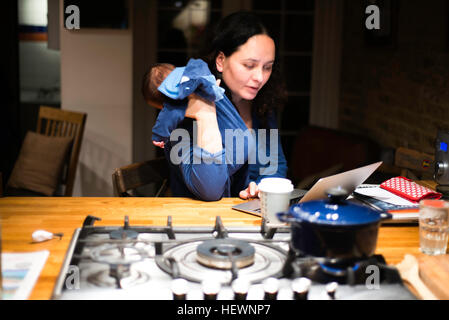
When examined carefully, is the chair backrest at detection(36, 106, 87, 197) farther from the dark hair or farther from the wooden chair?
the dark hair

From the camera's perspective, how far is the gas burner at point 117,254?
112 cm

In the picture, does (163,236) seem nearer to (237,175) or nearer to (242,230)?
(242,230)

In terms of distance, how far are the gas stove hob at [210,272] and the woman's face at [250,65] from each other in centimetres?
104

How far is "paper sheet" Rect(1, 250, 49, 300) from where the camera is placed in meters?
1.04

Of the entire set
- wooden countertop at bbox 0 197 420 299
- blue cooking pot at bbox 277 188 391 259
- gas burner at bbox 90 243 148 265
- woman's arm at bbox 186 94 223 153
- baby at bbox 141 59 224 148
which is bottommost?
wooden countertop at bbox 0 197 420 299

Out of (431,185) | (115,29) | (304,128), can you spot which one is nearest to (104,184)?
(115,29)

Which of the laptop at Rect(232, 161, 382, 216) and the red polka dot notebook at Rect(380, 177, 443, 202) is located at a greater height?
the laptop at Rect(232, 161, 382, 216)

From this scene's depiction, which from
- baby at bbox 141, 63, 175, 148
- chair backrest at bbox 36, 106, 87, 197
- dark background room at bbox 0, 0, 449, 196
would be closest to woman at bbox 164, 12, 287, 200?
baby at bbox 141, 63, 175, 148

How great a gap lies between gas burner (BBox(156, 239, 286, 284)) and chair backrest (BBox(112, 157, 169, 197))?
2.71 ft

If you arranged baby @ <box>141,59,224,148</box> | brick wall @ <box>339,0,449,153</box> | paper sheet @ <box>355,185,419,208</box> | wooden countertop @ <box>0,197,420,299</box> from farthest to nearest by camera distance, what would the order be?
brick wall @ <box>339,0,449,153</box> < baby @ <box>141,59,224,148</box> < paper sheet @ <box>355,185,419,208</box> < wooden countertop @ <box>0,197,420,299</box>

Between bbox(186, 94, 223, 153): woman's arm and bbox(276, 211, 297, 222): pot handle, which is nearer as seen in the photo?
bbox(276, 211, 297, 222): pot handle

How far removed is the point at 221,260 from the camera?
117 centimetres

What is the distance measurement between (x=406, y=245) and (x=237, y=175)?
3.61 ft

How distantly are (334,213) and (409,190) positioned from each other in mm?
728
